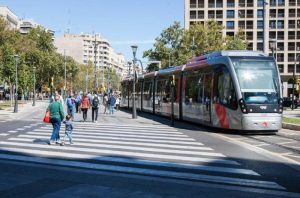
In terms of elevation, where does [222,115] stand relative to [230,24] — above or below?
below

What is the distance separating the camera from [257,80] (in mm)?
19703

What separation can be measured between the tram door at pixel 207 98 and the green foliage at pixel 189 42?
57114mm

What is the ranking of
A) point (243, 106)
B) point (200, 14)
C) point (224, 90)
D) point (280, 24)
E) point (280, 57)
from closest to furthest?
point (243, 106), point (224, 90), point (280, 57), point (280, 24), point (200, 14)

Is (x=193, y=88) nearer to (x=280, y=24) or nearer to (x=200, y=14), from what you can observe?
(x=280, y=24)

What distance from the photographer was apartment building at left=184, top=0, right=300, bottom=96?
335ft

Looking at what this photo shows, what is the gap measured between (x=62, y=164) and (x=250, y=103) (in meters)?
9.65

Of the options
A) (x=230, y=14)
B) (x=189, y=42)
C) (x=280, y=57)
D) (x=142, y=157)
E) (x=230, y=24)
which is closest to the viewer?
(x=142, y=157)

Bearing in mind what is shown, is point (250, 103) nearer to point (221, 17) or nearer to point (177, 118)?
point (177, 118)

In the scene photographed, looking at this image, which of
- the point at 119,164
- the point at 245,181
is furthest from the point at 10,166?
the point at 245,181

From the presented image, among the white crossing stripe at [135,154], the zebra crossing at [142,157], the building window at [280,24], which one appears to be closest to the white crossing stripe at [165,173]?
the zebra crossing at [142,157]

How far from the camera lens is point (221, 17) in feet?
348

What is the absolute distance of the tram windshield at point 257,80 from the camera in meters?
19.4

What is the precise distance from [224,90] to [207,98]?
6.51ft

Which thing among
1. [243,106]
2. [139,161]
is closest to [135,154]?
[139,161]
